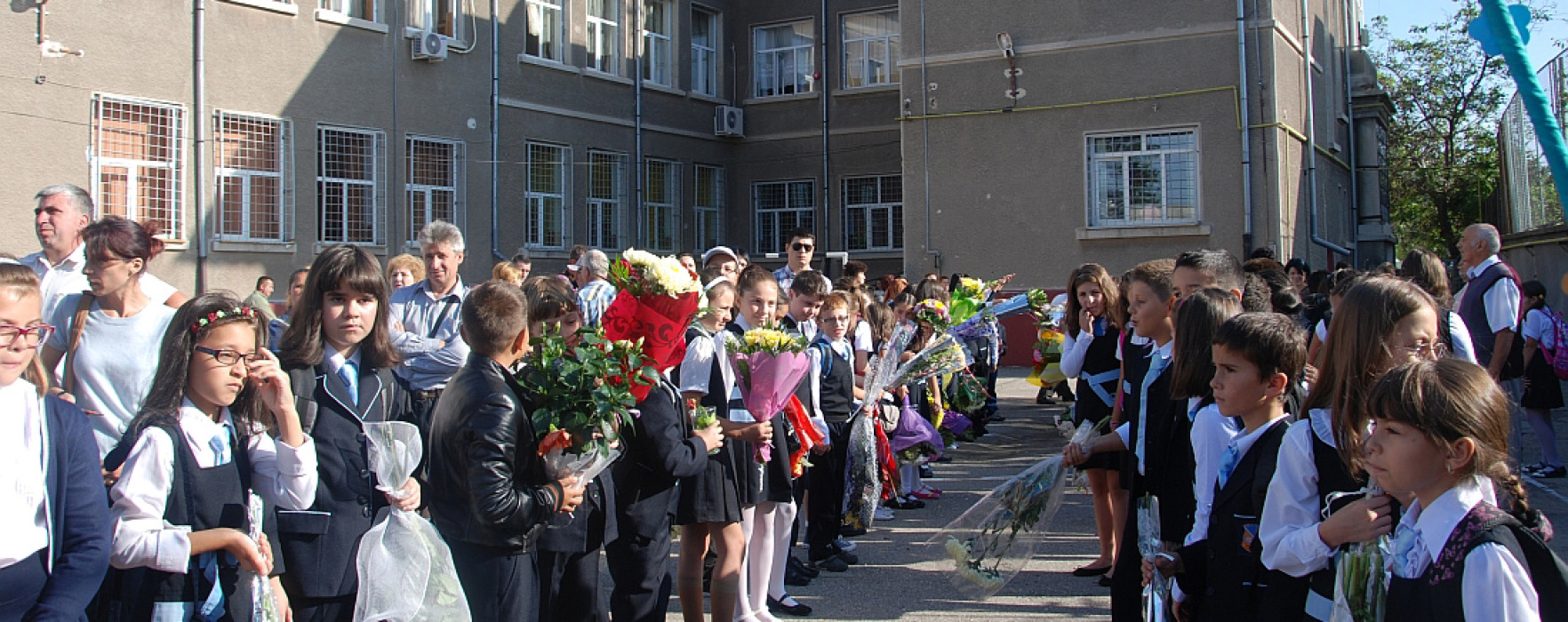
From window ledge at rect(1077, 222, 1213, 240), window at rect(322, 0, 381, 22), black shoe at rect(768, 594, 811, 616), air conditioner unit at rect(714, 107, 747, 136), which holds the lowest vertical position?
black shoe at rect(768, 594, 811, 616)

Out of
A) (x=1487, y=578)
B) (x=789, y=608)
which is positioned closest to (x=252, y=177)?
(x=789, y=608)

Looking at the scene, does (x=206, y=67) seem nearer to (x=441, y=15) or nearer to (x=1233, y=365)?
(x=441, y=15)

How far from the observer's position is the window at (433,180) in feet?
60.9

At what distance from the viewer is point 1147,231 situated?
1764 centimetres

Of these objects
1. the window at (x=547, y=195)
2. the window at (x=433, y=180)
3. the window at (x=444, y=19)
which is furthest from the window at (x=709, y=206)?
the window at (x=444, y=19)

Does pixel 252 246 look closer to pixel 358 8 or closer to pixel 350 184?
pixel 350 184

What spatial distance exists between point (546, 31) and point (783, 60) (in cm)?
582

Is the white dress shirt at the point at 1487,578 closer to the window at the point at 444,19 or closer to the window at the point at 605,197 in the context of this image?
the window at the point at 444,19

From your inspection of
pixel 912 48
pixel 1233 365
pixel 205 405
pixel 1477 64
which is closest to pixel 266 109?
pixel 912 48

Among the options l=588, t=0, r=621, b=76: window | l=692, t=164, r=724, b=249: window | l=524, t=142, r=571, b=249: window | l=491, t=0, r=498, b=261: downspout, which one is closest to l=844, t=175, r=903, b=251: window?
l=692, t=164, r=724, b=249: window

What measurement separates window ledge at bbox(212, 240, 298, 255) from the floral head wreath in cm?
1404

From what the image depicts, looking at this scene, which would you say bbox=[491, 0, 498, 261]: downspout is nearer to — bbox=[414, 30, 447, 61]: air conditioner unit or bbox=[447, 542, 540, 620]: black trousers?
bbox=[414, 30, 447, 61]: air conditioner unit

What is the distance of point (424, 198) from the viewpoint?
1877cm

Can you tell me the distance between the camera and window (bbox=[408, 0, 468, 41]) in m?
18.5
